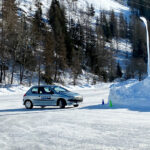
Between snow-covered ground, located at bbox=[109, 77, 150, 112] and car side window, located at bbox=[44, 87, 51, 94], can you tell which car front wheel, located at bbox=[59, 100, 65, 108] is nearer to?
car side window, located at bbox=[44, 87, 51, 94]

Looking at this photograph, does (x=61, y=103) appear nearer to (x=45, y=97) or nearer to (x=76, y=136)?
(x=45, y=97)

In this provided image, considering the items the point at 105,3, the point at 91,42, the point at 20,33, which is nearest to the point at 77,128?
the point at 20,33

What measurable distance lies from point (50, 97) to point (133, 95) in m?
5.37

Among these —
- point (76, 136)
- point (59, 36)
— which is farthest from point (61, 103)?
point (59, 36)

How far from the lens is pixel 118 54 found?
90750mm

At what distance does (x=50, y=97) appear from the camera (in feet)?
57.4

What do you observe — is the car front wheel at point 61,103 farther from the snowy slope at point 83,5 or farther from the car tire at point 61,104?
the snowy slope at point 83,5

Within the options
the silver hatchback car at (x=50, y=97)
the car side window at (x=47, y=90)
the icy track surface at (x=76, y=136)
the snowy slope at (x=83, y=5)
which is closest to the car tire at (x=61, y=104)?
the silver hatchback car at (x=50, y=97)

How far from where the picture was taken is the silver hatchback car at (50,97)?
17.2 metres

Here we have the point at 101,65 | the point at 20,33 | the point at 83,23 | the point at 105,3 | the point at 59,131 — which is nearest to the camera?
the point at 59,131

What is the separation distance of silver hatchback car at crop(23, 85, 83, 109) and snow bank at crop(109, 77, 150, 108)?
2.45m

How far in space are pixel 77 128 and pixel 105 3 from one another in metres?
138

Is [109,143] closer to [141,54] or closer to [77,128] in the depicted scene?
[77,128]

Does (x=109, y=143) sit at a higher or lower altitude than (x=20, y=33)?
lower
